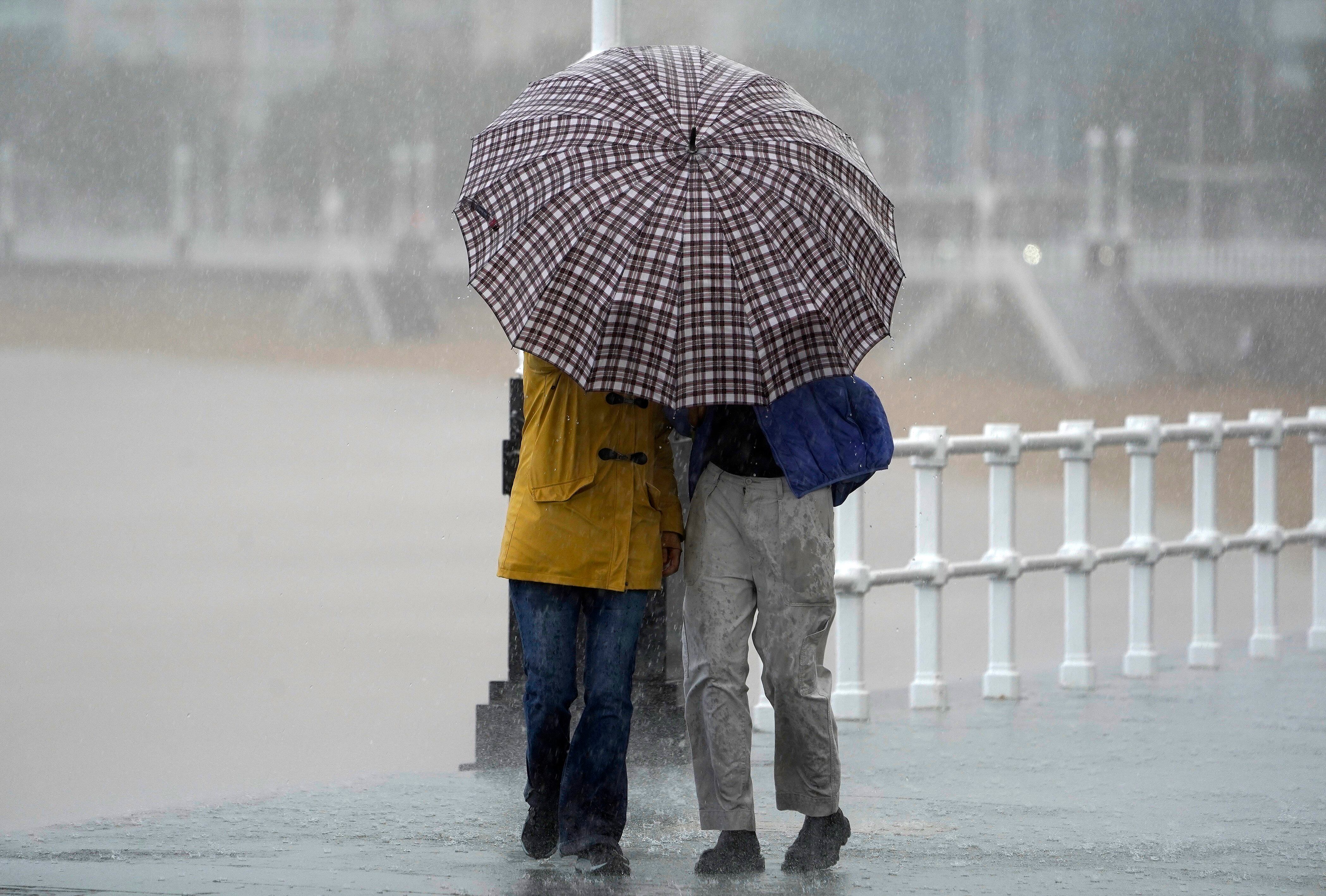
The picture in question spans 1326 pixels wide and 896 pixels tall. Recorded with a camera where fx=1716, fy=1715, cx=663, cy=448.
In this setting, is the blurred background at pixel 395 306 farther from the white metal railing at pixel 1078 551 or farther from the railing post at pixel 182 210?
the white metal railing at pixel 1078 551

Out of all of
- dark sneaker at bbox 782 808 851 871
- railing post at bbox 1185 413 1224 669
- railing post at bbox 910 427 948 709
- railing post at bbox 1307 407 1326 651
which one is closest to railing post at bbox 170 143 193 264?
railing post at bbox 1307 407 1326 651

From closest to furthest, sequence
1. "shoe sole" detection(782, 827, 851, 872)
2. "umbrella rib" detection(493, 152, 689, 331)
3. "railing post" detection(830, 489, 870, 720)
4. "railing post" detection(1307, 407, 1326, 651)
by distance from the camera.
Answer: "umbrella rib" detection(493, 152, 689, 331)
"shoe sole" detection(782, 827, 851, 872)
"railing post" detection(830, 489, 870, 720)
"railing post" detection(1307, 407, 1326, 651)

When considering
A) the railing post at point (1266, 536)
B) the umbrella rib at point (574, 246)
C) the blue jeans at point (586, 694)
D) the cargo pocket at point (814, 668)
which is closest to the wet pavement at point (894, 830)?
the blue jeans at point (586, 694)

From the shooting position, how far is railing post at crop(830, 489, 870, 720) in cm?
696

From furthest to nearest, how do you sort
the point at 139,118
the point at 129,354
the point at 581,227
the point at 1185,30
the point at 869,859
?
the point at 129,354 < the point at 139,118 < the point at 1185,30 < the point at 869,859 < the point at 581,227

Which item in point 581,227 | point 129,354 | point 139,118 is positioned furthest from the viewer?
point 129,354

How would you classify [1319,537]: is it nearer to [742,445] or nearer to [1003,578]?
[1003,578]

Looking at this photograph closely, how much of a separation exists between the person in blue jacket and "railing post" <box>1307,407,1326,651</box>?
5979 millimetres

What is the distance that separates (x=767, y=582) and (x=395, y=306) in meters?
73.4

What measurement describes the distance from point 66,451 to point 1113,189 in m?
62.4

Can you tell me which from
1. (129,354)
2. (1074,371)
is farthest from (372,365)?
(1074,371)

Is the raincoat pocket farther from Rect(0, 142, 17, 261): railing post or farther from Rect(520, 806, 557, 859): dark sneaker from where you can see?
Rect(0, 142, 17, 261): railing post

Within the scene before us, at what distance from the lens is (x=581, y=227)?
3.74 metres

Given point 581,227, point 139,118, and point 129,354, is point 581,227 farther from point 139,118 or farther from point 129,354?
point 129,354
